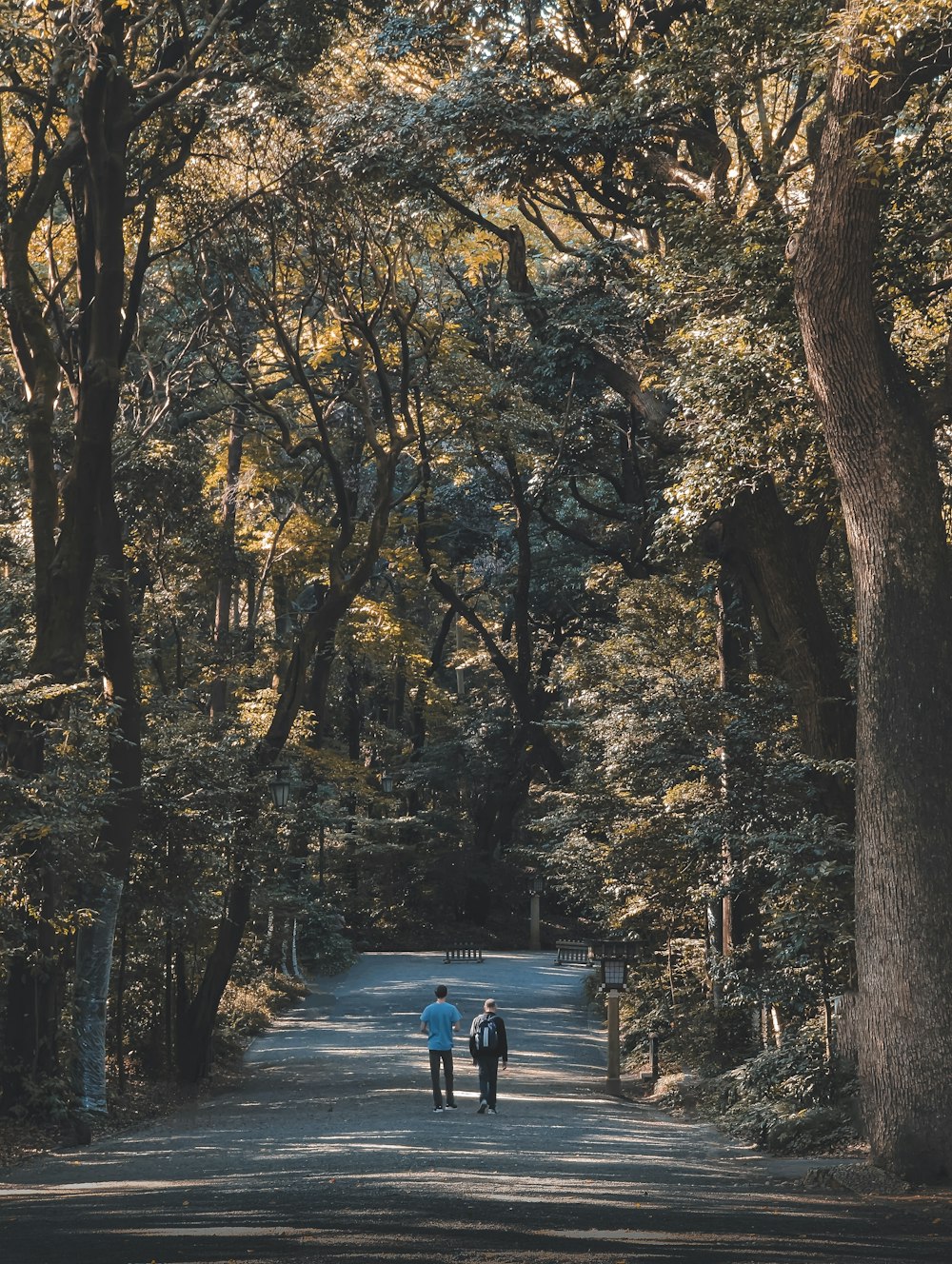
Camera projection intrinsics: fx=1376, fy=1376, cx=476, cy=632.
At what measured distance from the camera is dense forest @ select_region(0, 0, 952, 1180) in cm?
1097

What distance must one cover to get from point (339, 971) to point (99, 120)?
79.9ft

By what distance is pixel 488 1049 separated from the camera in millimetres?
15344

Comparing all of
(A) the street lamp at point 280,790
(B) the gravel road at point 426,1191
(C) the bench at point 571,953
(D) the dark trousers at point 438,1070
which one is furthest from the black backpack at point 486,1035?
(C) the bench at point 571,953

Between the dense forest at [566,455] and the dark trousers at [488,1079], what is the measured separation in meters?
2.94

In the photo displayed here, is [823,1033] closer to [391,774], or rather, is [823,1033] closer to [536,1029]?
[536,1029]

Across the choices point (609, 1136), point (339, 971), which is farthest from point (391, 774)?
point (609, 1136)

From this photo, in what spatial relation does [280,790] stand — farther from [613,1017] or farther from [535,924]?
[535,924]

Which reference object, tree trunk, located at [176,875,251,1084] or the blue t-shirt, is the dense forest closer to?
tree trunk, located at [176,875,251,1084]

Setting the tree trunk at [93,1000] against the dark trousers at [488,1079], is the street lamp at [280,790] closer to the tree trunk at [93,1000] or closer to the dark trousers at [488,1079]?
the tree trunk at [93,1000]

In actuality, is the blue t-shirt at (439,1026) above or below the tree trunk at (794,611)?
below

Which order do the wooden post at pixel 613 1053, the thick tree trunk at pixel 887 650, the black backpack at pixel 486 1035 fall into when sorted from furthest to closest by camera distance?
the wooden post at pixel 613 1053 → the black backpack at pixel 486 1035 → the thick tree trunk at pixel 887 650

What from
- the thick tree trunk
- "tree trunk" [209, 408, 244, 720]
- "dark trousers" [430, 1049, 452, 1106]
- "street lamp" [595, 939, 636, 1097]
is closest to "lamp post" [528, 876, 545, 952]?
"tree trunk" [209, 408, 244, 720]

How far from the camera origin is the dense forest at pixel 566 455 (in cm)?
1097

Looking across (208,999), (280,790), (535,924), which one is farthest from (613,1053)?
(535,924)
